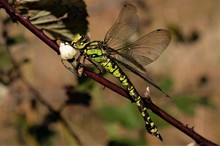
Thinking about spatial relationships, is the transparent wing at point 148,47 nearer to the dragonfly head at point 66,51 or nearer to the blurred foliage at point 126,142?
the dragonfly head at point 66,51

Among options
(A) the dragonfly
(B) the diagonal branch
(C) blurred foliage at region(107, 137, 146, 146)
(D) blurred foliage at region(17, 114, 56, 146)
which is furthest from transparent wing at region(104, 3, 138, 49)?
(D) blurred foliage at region(17, 114, 56, 146)

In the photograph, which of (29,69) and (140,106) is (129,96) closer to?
(140,106)

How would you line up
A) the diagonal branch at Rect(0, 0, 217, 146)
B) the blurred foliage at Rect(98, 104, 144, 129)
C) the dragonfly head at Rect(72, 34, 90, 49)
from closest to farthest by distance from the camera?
the diagonal branch at Rect(0, 0, 217, 146) < the dragonfly head at Rect(72, 34, 90, 49) < the blurred foliage at Rect(98, 104, 144, 129)

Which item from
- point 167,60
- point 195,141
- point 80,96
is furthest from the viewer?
point 167,60

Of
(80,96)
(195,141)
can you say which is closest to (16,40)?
(80,96)

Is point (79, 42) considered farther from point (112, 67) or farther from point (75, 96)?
point (75, 96)

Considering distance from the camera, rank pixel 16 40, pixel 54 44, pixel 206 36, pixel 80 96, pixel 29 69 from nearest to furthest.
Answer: pixel 54 44
pixel 80 96
pixel 16 40
pixel 29 69
pixel 206 36

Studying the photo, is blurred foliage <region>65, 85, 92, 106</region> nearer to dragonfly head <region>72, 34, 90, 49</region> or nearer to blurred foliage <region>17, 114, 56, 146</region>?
blurred foliage <region>17, 114, 56, 146</region>

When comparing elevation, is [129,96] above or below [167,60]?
above
